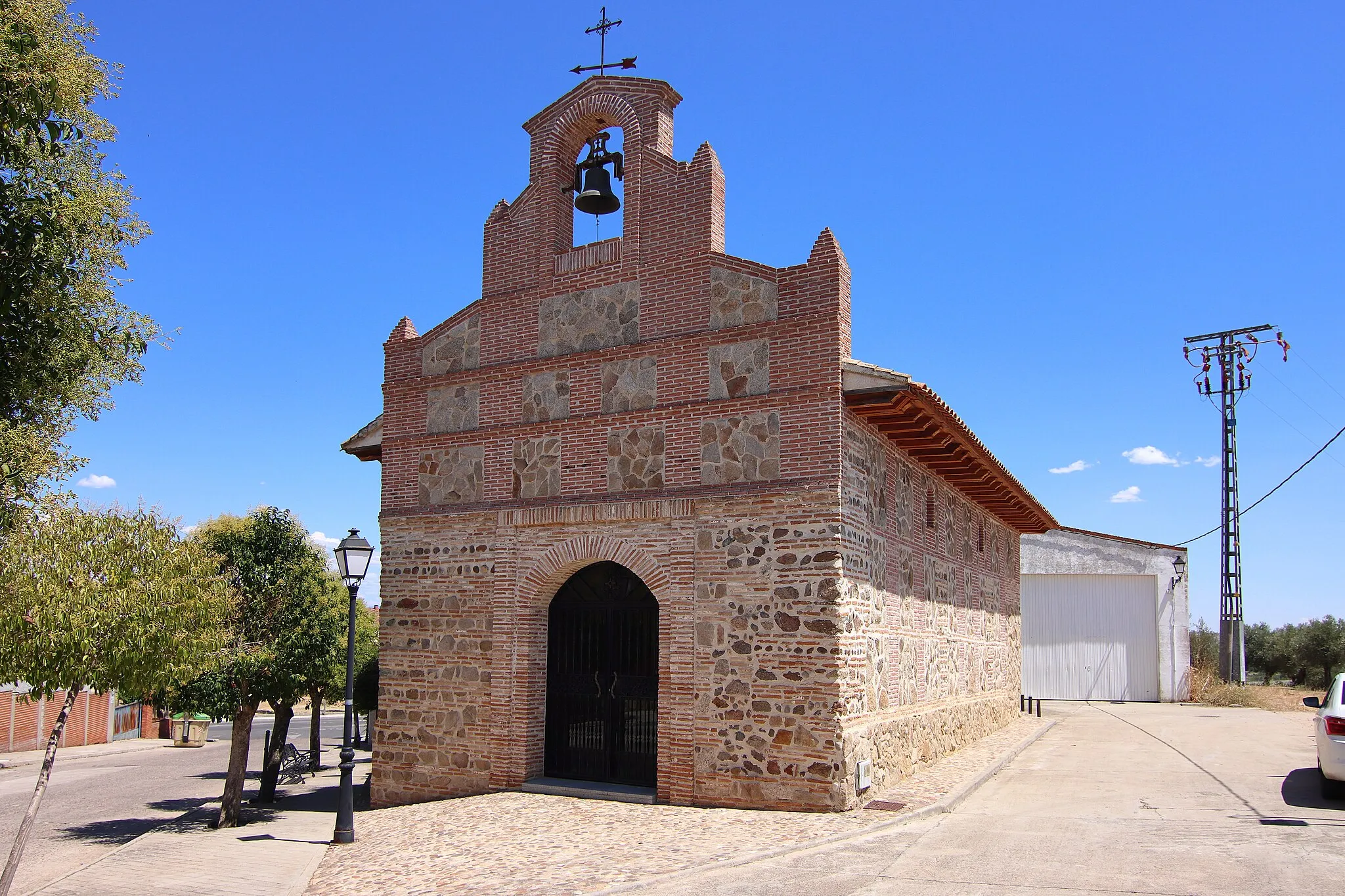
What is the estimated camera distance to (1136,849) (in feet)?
29.6

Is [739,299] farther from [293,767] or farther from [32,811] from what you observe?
[293,767]

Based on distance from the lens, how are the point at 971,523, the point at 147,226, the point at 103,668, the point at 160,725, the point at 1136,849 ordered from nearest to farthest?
the point at 103,668 → the point at 1136,849 → the point at 147,226 → the point at 971,523 → the point at 160,725

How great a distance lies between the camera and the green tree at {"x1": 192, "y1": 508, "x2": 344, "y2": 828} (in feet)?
51.1

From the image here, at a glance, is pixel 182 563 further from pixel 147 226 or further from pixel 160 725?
pixel 160 725

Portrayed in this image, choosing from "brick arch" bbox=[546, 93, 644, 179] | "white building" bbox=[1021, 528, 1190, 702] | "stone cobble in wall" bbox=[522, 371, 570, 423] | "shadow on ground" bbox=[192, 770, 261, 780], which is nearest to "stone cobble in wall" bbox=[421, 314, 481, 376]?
"stone cobble in wall" bbox=[522, 371, 570, 423]

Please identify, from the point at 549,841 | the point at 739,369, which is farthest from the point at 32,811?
the point at 739,369

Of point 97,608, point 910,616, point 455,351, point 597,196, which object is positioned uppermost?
point 597,196

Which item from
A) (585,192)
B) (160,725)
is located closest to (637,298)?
(585,192)

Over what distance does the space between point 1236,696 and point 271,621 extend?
2733cm

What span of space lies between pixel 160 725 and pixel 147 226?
105ft

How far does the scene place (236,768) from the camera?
16.1 m

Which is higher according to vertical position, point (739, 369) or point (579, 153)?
point (579, 153)

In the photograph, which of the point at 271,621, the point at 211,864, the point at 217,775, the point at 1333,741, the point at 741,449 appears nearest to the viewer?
the point at 211,864

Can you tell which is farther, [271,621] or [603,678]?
[271,621]
